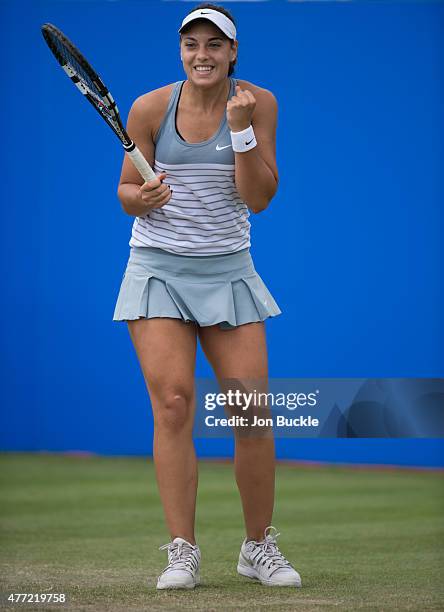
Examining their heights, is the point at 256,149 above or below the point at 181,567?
above

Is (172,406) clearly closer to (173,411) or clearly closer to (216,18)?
(173,411)

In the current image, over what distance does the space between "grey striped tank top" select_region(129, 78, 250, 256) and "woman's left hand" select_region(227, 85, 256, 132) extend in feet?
0.43

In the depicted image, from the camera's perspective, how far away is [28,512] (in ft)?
15.5

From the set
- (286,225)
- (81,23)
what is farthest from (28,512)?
(81,23)

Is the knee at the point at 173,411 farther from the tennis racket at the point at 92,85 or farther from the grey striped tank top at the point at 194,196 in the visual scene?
the tennis racket at the point at 92,85

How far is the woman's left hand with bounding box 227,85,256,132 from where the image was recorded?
275 cm

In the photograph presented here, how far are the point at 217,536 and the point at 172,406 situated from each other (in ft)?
4.46

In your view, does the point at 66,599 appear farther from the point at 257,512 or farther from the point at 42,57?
the point at 42,57

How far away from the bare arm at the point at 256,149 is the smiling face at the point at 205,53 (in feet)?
0.29

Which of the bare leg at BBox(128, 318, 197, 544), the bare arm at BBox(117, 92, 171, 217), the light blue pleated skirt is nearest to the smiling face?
the bare arm at BBox(117, 92, 171, 217)

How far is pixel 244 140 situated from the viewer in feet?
9.11

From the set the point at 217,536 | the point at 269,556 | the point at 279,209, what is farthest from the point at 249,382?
the point at 279,209

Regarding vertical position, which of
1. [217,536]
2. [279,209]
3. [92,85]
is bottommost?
[217,536]

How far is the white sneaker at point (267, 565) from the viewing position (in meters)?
2.95
